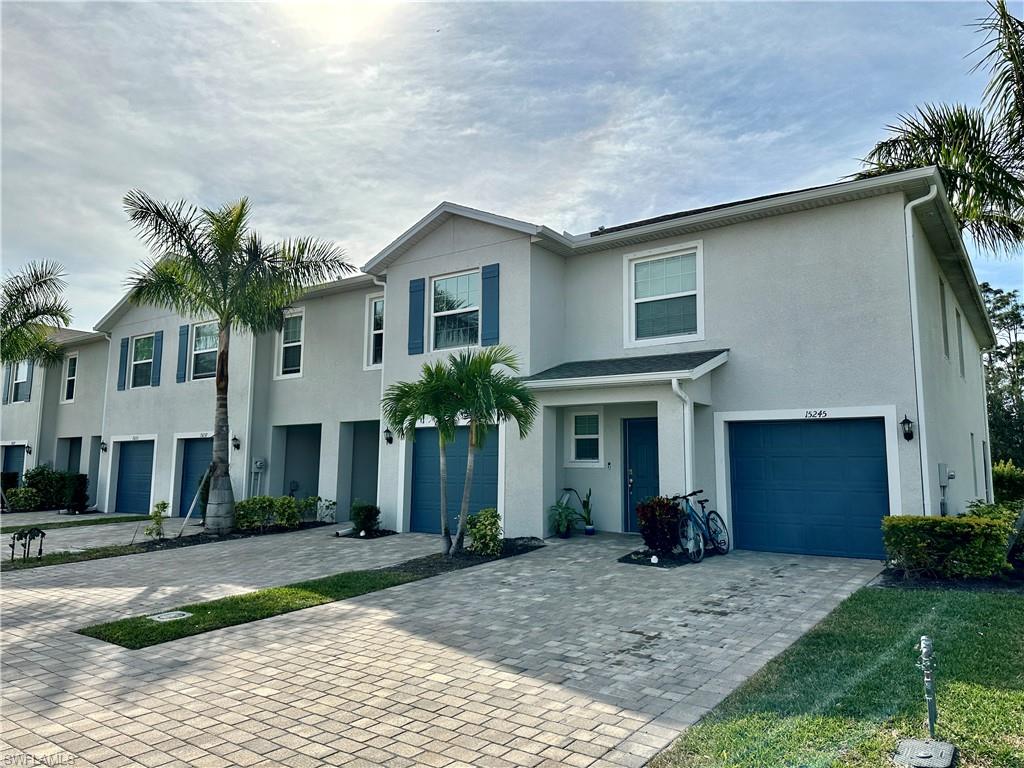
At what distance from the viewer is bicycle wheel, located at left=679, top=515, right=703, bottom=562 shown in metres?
10.0

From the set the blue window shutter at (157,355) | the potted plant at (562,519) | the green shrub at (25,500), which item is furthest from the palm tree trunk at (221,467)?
the green shrub at (25,500)

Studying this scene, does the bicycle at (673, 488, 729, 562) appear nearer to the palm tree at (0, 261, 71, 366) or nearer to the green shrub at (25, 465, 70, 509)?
the palm tree at (0, 261, 71, 366)

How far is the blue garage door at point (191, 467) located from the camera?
1884 centimetres

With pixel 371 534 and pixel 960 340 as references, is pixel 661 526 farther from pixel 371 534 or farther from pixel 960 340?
pixel 960 340

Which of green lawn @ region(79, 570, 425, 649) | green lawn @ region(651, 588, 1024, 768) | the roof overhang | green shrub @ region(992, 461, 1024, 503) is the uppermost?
the roof overhang

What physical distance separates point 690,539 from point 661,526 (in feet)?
1.68

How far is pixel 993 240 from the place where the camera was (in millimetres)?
14422

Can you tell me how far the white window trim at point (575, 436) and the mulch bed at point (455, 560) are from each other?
189cm

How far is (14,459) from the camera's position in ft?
84.4

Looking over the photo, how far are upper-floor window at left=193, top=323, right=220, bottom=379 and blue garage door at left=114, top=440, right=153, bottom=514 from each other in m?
3.18

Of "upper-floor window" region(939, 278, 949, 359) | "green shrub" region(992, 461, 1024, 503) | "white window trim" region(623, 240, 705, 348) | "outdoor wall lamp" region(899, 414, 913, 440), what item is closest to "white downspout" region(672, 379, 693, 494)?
"white window trim" region(623, 240, 705, 348)

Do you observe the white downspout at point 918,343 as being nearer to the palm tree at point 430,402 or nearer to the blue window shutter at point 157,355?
the palm tree at point 430,402

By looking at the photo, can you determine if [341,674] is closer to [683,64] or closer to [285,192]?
[683,64]

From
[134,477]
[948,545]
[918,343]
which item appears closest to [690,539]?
[948,545]
